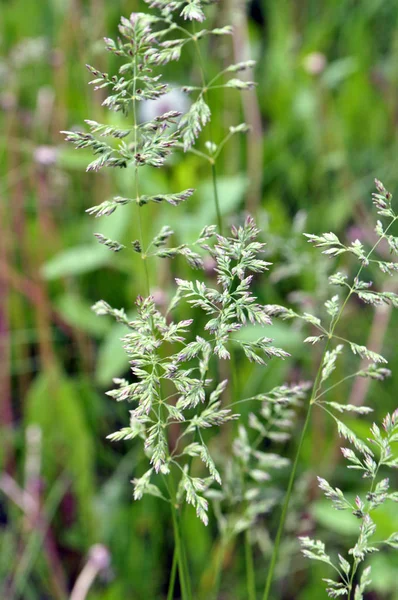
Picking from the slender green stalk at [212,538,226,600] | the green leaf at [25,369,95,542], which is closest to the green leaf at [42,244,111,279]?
the green leaf at [25,369,95,542]

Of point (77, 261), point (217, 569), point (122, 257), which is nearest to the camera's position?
point (217, 569)

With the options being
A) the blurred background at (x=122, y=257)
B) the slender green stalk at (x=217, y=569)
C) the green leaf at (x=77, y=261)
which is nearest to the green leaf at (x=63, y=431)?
the blurred background at (x=122, y=257)

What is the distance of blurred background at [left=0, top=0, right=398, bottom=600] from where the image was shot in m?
1.32

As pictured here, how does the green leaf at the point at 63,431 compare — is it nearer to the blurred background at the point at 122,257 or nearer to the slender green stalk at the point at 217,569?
the blurred background at the point at 122,257

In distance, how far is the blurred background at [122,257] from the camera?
132 centimetres

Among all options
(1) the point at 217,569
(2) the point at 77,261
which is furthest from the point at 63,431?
(1) the point at 217,569

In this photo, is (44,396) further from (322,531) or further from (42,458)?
(322,531)

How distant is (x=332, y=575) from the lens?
4.20ft

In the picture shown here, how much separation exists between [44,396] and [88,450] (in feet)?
0.49

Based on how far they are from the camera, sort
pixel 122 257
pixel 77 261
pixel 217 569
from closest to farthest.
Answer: pixel 217 569
pixel 77 261
pixel 122 257

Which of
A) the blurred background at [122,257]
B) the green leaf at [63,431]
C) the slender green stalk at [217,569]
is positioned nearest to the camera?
the slender green stalk at [217,569]

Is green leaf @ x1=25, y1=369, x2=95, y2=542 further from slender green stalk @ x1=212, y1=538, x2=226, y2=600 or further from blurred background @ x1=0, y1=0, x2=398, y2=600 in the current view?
slender green stalk @ x1=212, y1=538, x2=226, y2=600

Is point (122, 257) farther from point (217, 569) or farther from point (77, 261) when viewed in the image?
point (217, 569)

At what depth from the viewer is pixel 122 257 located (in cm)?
162
